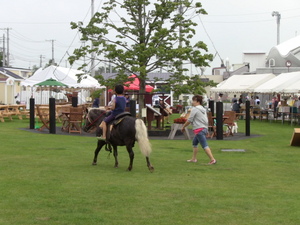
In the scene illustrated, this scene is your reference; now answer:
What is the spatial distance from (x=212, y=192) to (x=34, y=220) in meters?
3.22

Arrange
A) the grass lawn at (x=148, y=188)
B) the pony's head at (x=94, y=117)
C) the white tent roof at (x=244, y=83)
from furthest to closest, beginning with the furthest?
the white tent roof at (x=244, y=83) → the pony's head at (x=94, y=117) → the grass lawn at (x=148, y=188)

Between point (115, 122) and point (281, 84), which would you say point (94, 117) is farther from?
point (281, 84)

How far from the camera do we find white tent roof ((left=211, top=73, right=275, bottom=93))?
1511 inches

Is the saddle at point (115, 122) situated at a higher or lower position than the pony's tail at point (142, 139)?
higher

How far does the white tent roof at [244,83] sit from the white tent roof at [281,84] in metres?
1.81

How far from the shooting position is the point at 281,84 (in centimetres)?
3222

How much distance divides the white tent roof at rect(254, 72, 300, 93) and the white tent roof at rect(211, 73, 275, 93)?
1.81 metres

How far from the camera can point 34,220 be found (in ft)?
23.4

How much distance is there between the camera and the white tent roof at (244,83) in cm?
3838

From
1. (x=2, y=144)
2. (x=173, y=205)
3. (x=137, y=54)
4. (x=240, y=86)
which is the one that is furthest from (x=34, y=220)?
(x=240, y=86)

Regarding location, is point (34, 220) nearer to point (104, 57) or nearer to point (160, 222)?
point (160, 222)

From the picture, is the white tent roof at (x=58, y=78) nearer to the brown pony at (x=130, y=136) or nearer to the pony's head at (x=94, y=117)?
the pony's head at (x=94, y=117)

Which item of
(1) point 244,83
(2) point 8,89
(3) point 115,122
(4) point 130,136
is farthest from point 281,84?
(2) point 8,89

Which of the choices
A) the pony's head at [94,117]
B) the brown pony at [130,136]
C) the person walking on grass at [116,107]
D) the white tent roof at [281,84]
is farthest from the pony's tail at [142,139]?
the white tent roof at [281,84]
